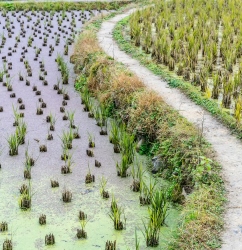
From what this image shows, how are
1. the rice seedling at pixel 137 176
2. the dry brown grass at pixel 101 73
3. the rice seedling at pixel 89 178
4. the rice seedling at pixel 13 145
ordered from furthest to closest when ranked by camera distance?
the dry brown grass at pixel 101 73 < the rice seedling at pixel 13 145 < the rice seedling at pixel 89 178 < the rice seedling at pixel 137 176

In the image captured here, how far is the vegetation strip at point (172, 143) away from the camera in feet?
15.3

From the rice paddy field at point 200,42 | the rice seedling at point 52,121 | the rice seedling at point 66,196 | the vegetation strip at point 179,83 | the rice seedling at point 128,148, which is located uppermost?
the rice paddy field at point 200,42

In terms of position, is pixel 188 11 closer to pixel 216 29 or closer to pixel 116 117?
pixel 216 29

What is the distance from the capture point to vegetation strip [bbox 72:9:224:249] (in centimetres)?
467

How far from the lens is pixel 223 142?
20.9 ft

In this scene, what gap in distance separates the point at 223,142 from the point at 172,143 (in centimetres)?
A: 64

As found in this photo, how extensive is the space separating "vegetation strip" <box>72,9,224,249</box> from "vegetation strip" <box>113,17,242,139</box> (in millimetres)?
592

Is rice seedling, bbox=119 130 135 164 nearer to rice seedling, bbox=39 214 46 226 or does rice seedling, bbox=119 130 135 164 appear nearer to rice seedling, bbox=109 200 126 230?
rice seedling, bbox=109 200 126 230

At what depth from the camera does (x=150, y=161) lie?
262 inches

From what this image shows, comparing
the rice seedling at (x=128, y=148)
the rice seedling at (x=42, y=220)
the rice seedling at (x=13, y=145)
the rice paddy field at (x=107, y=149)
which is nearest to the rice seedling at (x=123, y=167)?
the rice paddy field at (x=107, y=149)

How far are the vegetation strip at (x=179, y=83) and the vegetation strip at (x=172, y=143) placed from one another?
592 mm

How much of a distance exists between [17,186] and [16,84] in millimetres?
4164

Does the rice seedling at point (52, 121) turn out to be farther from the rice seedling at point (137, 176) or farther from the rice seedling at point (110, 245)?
the rice seedling at point (110, 245)

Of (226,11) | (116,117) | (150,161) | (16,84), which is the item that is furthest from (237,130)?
(226,11)
